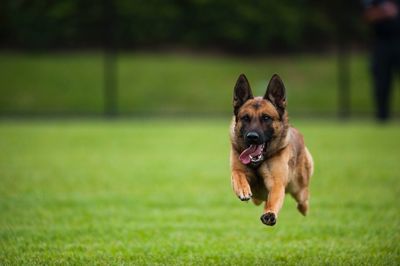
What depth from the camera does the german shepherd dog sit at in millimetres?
6039

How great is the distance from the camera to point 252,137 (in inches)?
236

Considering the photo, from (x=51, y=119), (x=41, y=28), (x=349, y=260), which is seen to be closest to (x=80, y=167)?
(x=349, y=260)

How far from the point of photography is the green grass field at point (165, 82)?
87.0 feet

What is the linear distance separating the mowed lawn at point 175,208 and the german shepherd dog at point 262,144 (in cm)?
68

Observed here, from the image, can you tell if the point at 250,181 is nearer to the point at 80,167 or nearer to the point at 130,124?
the point at 80,167

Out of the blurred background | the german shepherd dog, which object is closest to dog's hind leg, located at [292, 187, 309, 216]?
the german shepherd dog

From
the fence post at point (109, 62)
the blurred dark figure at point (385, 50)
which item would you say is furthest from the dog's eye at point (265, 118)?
the fence post at point (109, 62)

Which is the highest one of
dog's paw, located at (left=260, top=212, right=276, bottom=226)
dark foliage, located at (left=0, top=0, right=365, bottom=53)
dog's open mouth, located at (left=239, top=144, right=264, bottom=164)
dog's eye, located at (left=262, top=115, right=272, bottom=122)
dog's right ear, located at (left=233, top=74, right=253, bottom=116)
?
dark foliage, located at (left=0, top=0, right=365, bottom=53)

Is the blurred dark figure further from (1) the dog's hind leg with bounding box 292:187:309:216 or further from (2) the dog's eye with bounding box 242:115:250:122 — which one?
(2) the dog's eye with bounding box 242:115:250:122

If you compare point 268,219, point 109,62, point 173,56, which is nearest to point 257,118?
point 268,219

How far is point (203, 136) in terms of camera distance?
60.6ft

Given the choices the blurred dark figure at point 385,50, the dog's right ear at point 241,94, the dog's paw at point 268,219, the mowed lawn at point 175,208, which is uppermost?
the blurred dark figure at point 385,50

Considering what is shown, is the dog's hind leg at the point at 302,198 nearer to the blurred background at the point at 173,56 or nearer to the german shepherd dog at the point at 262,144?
the german shepherd dog at the point at 262,144

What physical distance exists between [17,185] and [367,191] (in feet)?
16.9
